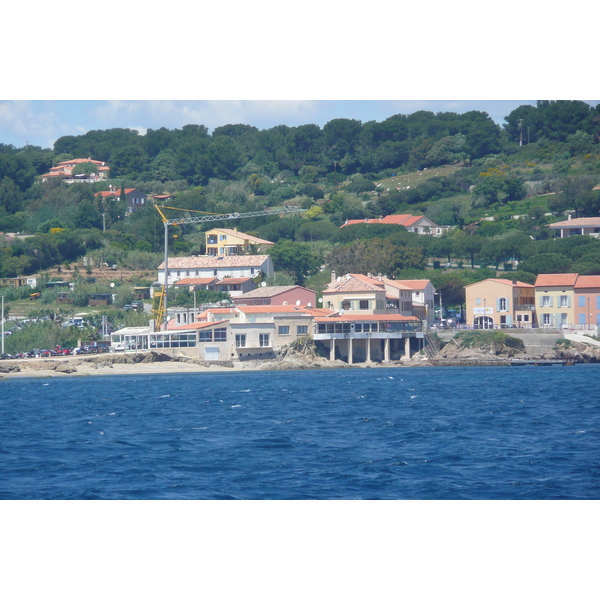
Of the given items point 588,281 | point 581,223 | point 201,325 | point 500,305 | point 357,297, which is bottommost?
point 201,325

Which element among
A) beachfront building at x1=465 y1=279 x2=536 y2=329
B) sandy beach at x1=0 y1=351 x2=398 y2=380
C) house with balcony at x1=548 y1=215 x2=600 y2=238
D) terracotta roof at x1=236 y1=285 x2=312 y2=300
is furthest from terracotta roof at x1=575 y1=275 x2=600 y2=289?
terracotta roof at x1=236 y1=285 x2=312 y2=300

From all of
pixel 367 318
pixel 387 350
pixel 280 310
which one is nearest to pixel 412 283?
pixel 367 318

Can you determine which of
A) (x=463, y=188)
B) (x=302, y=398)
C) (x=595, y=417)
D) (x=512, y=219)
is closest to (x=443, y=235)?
(x=512, y=219)

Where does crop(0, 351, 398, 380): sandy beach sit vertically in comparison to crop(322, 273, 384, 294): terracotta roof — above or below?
below

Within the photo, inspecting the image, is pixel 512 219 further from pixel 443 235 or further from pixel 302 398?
pixel 302 398

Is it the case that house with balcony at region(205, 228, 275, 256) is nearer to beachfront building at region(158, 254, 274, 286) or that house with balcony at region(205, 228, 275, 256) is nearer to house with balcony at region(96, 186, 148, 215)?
beachfront building at region(158, 254, 274, 286)

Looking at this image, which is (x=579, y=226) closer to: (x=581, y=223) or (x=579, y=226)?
(x=579, y=226)

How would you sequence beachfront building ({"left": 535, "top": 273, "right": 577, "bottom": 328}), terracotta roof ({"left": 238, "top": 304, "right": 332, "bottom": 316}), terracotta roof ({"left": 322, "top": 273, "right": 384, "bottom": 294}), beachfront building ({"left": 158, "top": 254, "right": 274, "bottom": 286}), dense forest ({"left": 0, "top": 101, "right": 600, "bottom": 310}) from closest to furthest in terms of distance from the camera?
terracotta roof ({"left": 238, "top": 304, "right": 332, "bottom": 316}) → beachfront building ({"left": 535, "top": 273, "right": 577, "bottom": 328}) → terracotta roof ({"left": 322, "top": 273, "right": 384, "bottom": 294}) → dense forest ({"left": 0, "top": 101, "right": 600, "bottom": 310}) → beachfront building ({"left": 158, "top": 254, "right": 274, "bottom": 286})
